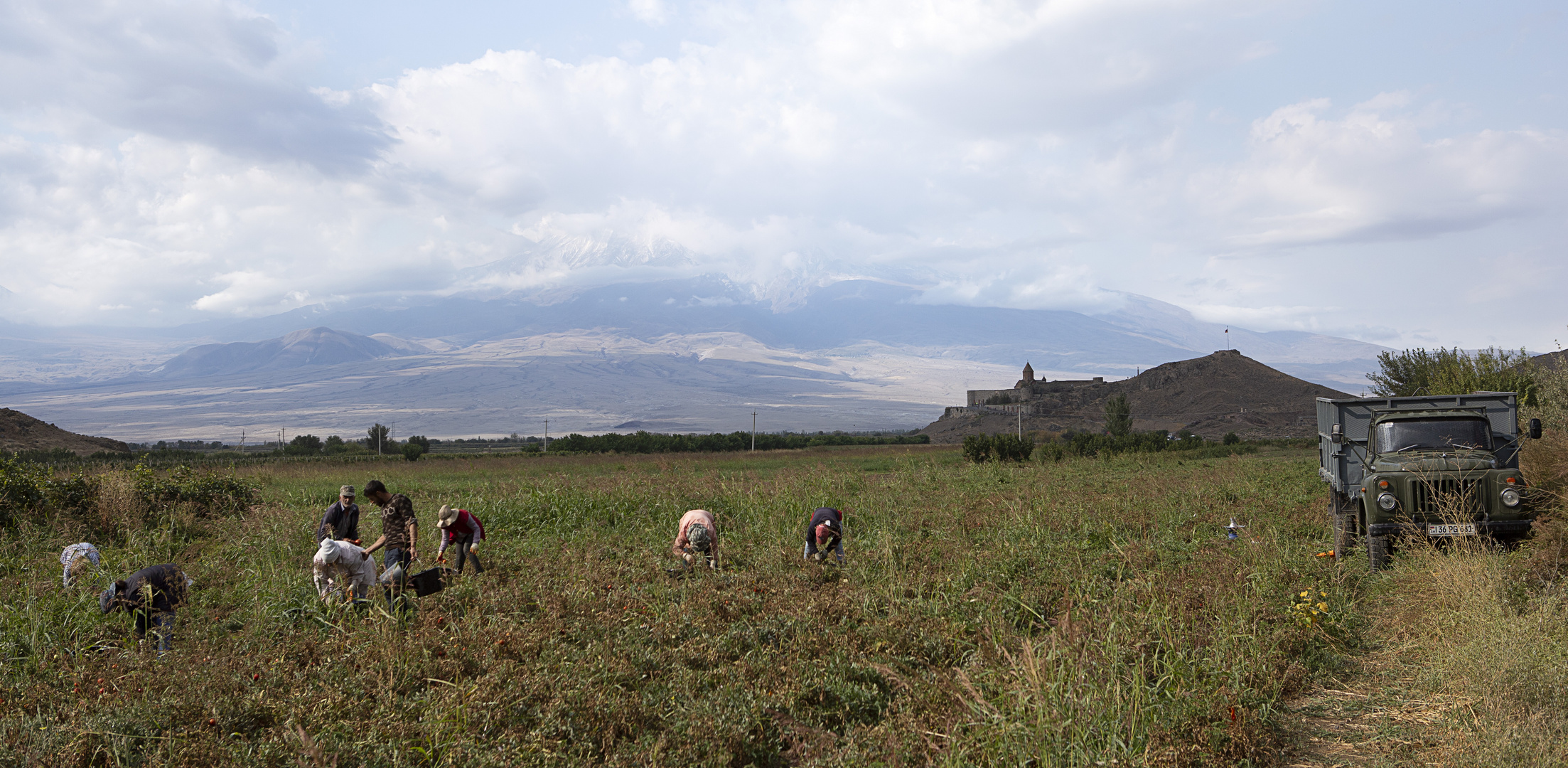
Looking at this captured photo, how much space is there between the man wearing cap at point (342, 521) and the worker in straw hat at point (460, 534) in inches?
44.2

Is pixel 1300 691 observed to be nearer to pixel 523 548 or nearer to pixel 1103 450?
pixel 523 548

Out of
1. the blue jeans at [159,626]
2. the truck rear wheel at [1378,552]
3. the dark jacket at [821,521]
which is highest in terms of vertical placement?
the dark jacket at [821,521]

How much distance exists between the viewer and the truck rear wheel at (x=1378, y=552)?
32.5ft

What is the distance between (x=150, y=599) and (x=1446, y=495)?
569 inches

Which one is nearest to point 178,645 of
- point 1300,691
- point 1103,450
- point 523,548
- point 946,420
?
point 523,548

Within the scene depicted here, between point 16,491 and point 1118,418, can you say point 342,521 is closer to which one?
point 16,491

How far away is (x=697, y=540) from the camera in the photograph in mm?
9805

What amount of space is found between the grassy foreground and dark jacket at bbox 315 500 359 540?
56 cm

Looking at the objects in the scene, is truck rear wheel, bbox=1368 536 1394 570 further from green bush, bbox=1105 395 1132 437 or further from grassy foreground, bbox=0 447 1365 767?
green bush, bbox=1105 395 1132 437

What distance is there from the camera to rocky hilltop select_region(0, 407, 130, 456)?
50469 millimetres

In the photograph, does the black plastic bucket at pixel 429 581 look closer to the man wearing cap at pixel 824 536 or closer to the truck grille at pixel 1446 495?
the man wearing cap at pixel 824 536

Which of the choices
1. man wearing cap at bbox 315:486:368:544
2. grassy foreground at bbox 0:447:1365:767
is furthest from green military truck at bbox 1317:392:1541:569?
man wearing cap at bbox 315:486:368:544

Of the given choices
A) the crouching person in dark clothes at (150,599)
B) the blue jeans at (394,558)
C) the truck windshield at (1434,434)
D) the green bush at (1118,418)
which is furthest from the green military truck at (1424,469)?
the green bush at (1118,418)

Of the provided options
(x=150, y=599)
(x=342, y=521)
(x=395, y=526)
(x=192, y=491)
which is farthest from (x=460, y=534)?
(x=192, y=491)
